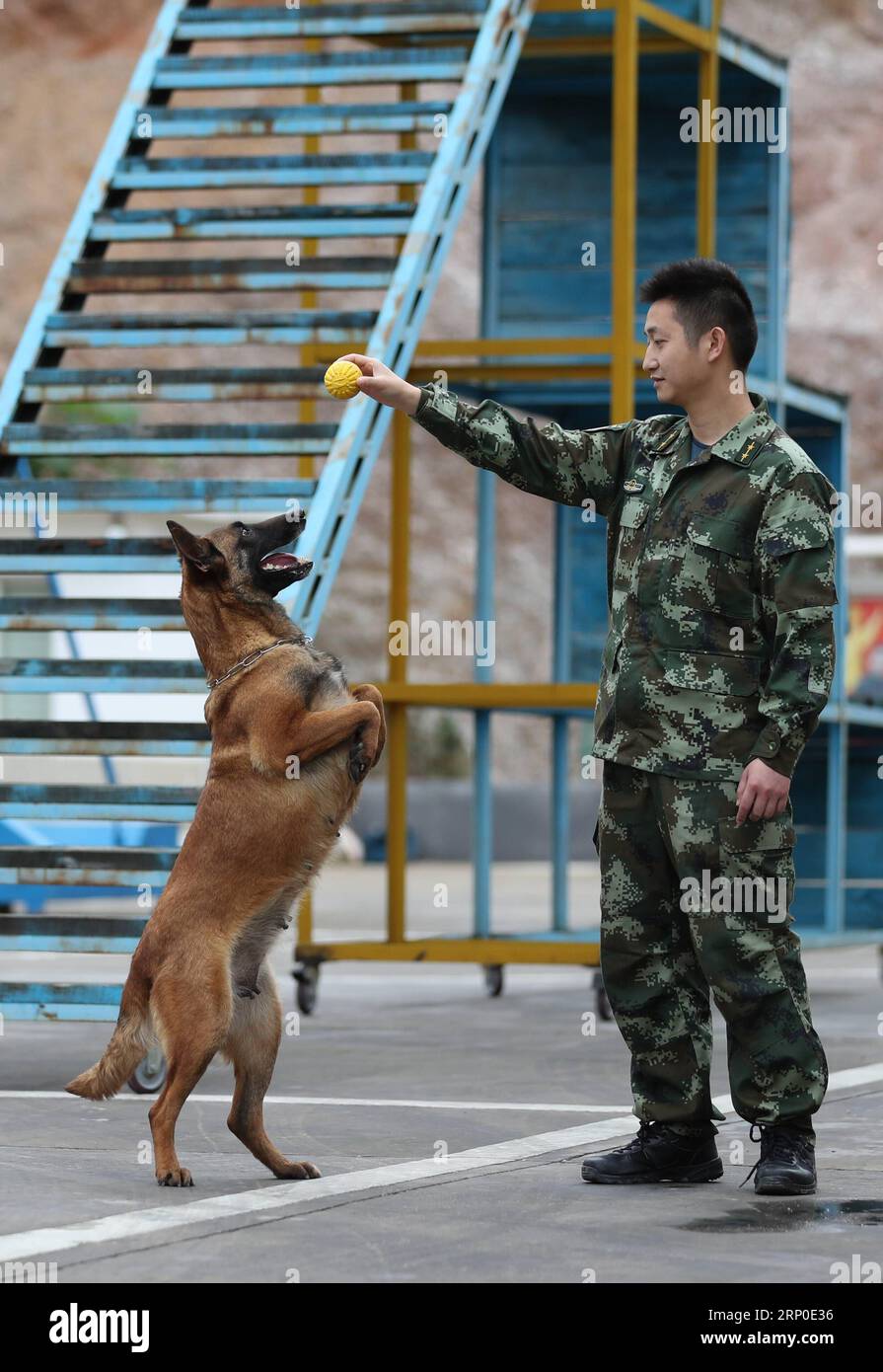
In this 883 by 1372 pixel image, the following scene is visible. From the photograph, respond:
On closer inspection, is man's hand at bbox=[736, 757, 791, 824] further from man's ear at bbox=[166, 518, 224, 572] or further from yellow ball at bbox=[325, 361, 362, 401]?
man's ear at bbox=[166, 518, 224, 572]

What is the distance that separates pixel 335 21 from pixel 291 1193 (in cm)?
702

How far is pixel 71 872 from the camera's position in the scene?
8.13 meters

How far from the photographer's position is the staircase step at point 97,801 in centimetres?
811

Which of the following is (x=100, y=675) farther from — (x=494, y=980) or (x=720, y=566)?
(x=494, y=980)

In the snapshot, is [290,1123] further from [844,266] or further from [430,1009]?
[844,266]

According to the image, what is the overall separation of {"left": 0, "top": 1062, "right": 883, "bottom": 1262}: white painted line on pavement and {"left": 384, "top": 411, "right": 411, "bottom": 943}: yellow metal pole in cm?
425

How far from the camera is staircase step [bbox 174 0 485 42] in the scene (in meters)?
10.8

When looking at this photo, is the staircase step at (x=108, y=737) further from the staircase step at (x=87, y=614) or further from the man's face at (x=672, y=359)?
the man's face at (x=672, y=359)

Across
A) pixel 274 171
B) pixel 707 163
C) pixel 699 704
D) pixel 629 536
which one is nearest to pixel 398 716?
pixel 274 171

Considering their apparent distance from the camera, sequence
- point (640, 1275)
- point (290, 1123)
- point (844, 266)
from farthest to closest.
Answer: point (844, 266)
point (290, 1123)
point (640, 1275)

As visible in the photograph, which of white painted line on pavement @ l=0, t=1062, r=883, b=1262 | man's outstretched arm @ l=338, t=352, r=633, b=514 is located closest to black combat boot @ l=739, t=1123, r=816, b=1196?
white painted line on pavement @ l=0, t=1062, r=883, b=1262

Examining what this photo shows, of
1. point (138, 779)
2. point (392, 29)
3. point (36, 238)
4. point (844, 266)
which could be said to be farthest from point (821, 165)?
point (392, 29)

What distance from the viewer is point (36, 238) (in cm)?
5028
